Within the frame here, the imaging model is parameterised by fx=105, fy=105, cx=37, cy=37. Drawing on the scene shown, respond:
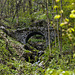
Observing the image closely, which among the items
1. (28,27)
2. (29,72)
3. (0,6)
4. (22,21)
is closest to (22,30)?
(28,27)

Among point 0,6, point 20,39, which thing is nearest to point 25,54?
point 20,39

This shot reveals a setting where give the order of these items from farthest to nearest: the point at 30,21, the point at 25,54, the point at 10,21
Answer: the point at 10,21 → the point at 30,21 → the point at 25,54

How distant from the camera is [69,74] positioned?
221 centimetres

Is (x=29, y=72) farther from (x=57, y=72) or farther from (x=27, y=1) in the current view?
(x=27, y=1)

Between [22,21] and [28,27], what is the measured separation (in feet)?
5.84

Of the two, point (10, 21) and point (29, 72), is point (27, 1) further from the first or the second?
point (29, 72)

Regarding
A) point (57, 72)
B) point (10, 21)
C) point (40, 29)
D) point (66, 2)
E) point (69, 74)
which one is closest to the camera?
point (69, 74)

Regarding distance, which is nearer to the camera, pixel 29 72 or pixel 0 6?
pixel 29 72

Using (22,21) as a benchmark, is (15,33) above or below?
below

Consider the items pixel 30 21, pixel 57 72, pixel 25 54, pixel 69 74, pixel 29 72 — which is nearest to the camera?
pixel 69 74

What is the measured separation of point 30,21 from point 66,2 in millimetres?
5799

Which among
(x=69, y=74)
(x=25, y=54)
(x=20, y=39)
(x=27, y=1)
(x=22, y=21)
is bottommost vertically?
(x=69, y=74)

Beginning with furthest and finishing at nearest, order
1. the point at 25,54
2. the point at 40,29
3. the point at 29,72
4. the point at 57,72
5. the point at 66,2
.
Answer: the point at 40,29 < the point at 66,2 < the point at 25,54 < the point at 29,72 < the point at 57,72

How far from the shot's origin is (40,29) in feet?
42.6
